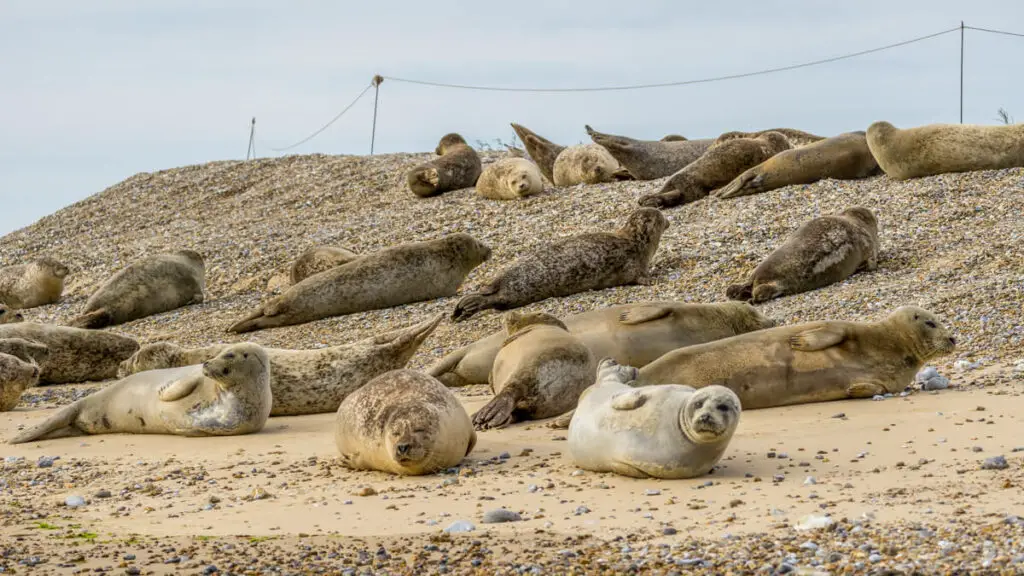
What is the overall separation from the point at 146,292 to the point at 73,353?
3.32m

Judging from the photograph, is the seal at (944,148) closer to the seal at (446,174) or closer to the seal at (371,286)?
the seal at (371,286)

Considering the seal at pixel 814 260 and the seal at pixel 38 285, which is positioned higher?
the seal at pixel 814 260

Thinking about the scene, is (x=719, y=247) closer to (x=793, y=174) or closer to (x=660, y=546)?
(x=793, y=174)

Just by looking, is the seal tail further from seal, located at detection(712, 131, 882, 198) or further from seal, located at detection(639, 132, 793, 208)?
seal, located at detection(712, 131, 882, 198)

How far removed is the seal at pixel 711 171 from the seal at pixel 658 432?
8737 millimetres

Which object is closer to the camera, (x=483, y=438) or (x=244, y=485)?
(x=244, y=485)

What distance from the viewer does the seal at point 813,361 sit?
7.07 metres

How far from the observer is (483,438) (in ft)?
22.2

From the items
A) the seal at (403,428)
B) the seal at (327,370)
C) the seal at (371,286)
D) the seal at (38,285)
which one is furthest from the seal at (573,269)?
the seal at (38,285)

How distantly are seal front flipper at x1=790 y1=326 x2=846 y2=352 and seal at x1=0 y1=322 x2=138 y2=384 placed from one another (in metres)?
5.60

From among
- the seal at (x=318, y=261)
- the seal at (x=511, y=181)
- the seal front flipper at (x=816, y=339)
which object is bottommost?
the seal front flipper at (x=816, y=339)

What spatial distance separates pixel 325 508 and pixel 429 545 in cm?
97

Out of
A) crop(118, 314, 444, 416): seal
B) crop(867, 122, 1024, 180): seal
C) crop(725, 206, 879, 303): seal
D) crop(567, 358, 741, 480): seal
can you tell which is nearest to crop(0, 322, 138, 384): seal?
crop(118, 314, 444, 416): seal

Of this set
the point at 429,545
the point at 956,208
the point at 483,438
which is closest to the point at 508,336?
the point at 483,438
